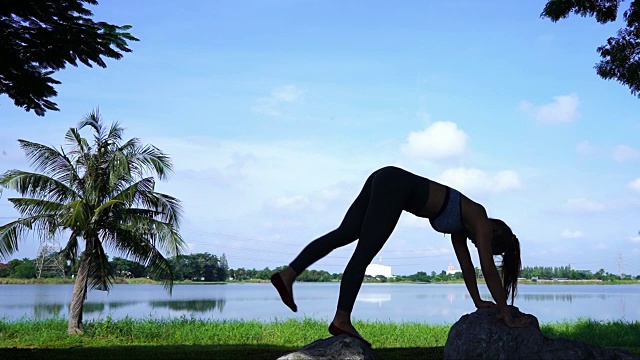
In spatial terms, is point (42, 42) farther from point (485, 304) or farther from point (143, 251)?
point (143, 251)

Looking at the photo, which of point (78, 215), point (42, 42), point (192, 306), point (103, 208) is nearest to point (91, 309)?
point (192, 306)

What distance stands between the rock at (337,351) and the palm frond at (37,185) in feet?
37.5

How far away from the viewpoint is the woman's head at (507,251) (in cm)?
473

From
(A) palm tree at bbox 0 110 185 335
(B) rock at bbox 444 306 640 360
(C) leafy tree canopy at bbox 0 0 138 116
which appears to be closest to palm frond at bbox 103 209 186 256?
(A) palm tree at bbox 0 110 185 335

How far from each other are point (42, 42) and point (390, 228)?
5023 millimetres

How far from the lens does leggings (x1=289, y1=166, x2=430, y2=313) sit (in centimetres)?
448

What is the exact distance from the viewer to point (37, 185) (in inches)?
570

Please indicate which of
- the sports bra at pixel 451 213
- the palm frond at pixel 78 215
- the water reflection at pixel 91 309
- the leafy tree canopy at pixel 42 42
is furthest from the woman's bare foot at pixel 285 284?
the water reflection at pixel 91 309

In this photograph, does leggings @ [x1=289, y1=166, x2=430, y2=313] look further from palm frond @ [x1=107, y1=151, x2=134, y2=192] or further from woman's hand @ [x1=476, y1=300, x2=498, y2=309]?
palm frond @ [x1=107, y1=151, x2=134, y2=192]

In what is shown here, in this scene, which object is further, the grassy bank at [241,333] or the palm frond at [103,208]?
the palm frond at [103,208]

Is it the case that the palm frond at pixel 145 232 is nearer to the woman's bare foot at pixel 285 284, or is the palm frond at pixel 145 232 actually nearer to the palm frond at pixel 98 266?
the palm frond at pixel 98 266

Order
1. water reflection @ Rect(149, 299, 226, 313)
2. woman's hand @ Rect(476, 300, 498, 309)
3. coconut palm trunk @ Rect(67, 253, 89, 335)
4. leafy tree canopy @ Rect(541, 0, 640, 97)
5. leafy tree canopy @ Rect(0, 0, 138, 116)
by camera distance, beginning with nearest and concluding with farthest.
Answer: woman's hand @ Rect(476, 300, 498, 309) < leafy tree canopy @ Rect(0, 0, 138, 116) < leafy tree canopy @ Rect(541, 0, 640, 97) < coconut palm trunk @ Rect(67, 253, 89, 335) < water reflection @ Rect(149, 299, 226, 313)

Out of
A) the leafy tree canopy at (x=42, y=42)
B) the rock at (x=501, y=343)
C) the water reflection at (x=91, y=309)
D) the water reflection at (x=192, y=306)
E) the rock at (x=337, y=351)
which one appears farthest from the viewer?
the water reflection at (x=192, y=306)

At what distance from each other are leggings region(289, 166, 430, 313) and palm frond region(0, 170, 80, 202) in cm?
1150
